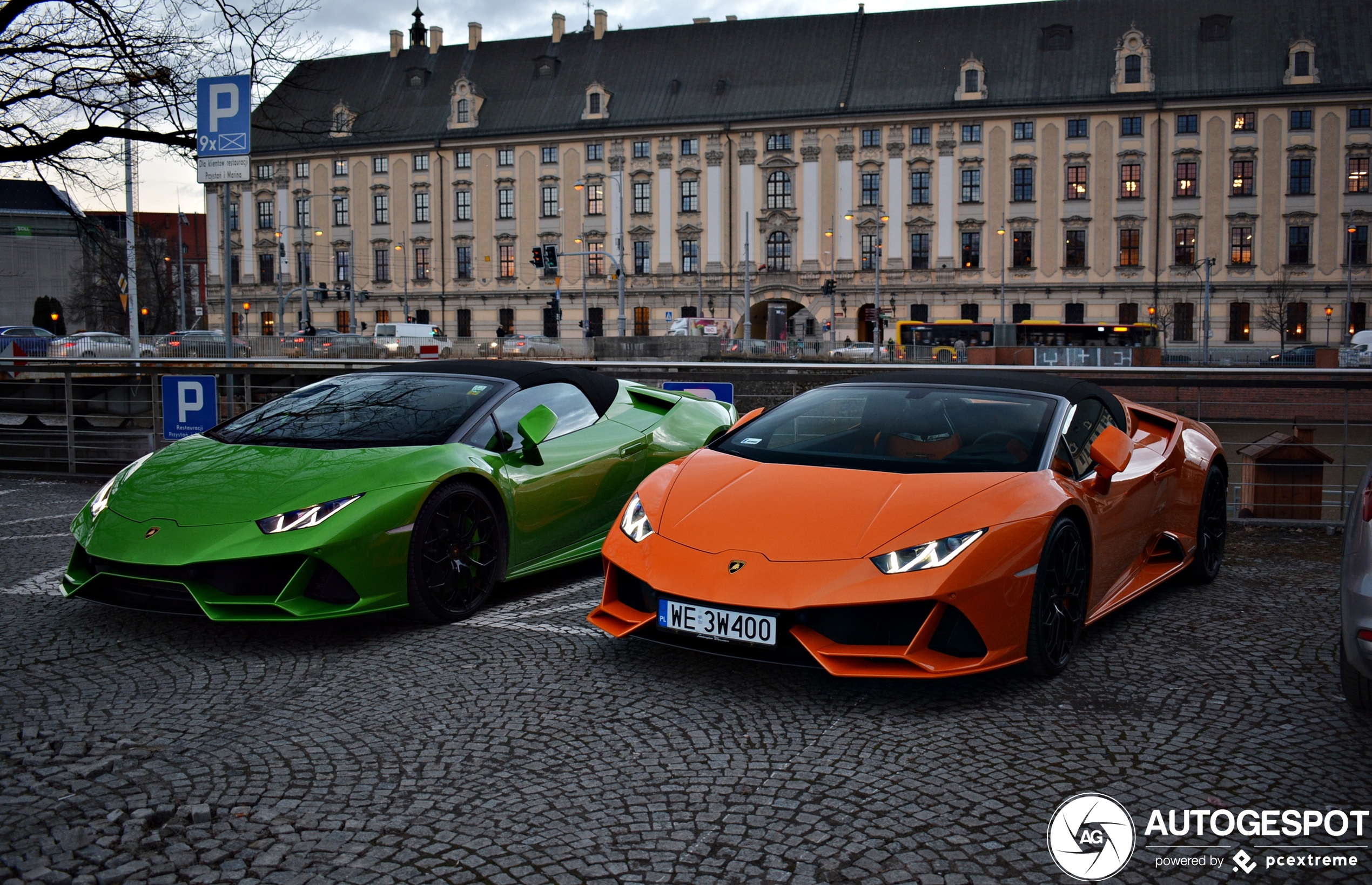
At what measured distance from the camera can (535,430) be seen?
20.0 ft

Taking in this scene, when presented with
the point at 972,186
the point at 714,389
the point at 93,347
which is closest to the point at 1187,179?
the point at 972,186

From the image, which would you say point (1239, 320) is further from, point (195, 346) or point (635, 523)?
point (635, 523)

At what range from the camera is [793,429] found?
18.0 feet

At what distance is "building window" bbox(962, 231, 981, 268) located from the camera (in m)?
66.4

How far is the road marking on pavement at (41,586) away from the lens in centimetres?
603

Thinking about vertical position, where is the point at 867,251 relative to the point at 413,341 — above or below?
above

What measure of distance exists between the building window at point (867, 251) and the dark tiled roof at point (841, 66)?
7.54 meters

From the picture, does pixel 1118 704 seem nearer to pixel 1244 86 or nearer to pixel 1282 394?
pixel 1282 394

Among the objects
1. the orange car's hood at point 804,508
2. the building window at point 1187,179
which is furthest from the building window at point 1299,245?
the orange car's hood at point 804,508

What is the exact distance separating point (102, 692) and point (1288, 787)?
4.22m

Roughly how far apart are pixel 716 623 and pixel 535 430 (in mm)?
2265

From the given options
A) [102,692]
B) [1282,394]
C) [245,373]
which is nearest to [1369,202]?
[1282,394]

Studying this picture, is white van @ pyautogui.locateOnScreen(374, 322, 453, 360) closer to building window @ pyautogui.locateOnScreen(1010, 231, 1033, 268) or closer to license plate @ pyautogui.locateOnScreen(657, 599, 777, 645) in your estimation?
building window @ pyautogui.locateOnScreen(1010, 231, 1033, 268)

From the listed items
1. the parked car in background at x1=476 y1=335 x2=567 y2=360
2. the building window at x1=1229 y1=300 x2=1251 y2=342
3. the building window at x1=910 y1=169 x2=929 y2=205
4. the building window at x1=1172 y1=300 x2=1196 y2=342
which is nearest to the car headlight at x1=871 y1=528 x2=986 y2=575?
the parked car in background at x1=476 y1=335 x2=567 y2=360
